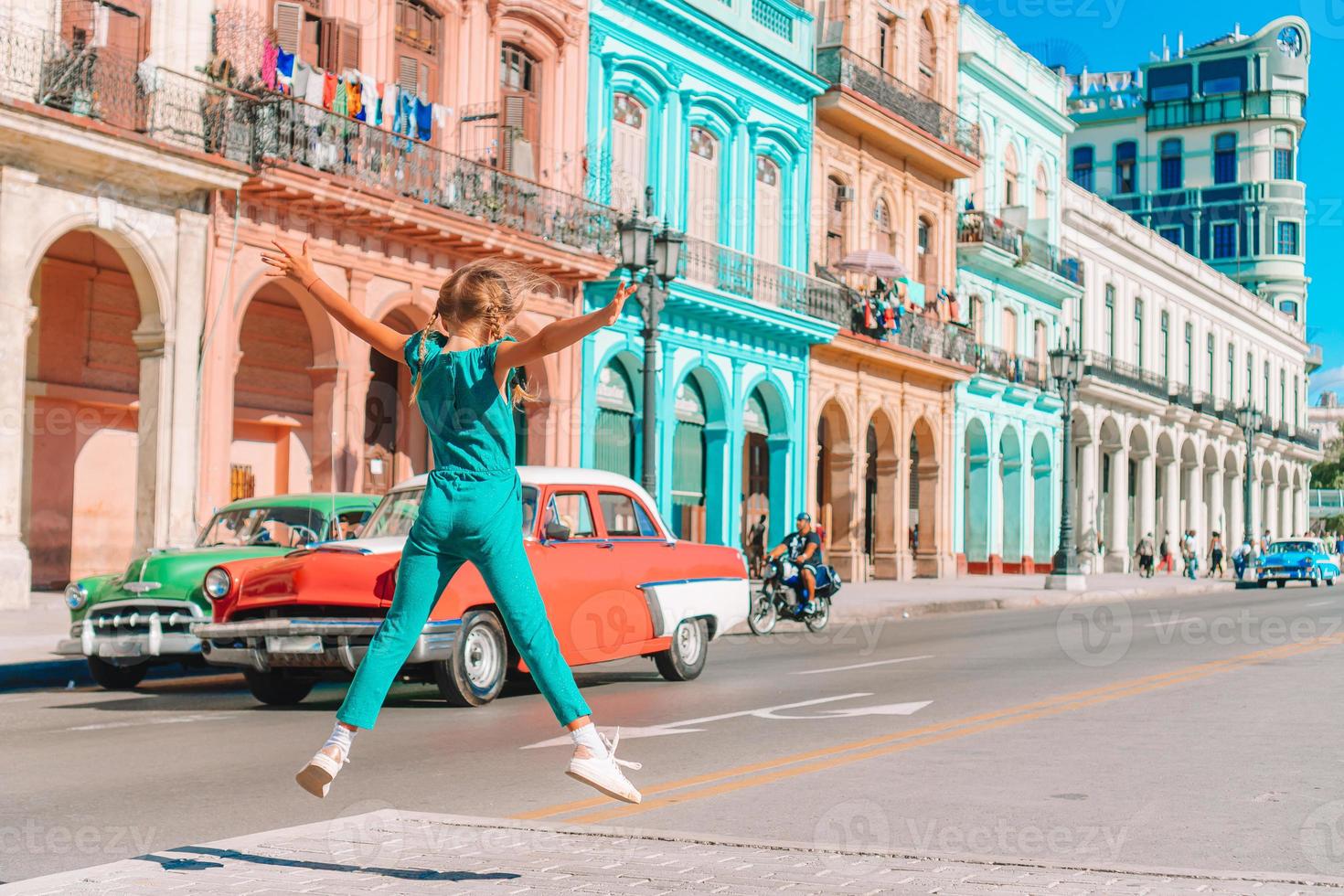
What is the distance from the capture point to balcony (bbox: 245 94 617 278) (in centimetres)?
2112

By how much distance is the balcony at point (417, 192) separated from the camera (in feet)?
69.3

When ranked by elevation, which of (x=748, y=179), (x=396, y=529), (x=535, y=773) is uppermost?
(x=748, y=179)

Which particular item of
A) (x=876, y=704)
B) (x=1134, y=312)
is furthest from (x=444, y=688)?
(x=1134, y=312)

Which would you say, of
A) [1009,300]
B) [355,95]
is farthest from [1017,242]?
[355,95]

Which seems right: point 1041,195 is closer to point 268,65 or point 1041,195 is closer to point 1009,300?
point 1009,300

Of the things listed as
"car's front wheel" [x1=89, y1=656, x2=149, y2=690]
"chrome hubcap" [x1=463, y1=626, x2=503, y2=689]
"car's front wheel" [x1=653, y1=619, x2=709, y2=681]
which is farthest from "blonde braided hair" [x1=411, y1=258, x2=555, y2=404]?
"car's front wheel" [x1=89, y1=656, x2=149, y2=690]

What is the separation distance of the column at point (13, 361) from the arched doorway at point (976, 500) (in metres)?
28.8

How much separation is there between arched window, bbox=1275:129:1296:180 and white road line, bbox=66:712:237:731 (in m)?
85.6

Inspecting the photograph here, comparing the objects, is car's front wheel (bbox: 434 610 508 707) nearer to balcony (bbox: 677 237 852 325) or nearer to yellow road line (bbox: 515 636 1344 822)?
yellow road line (bbox: 515 636 1344 822)

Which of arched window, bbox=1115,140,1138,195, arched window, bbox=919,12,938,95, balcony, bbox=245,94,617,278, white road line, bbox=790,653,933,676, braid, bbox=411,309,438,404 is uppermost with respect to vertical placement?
arched window, bbox=1115,140,1138,195

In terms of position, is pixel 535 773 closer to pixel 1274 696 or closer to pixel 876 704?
pixel 876 704

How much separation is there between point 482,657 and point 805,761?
11.8ft

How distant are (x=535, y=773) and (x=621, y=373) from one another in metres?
21.6

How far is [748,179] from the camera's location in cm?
3234
